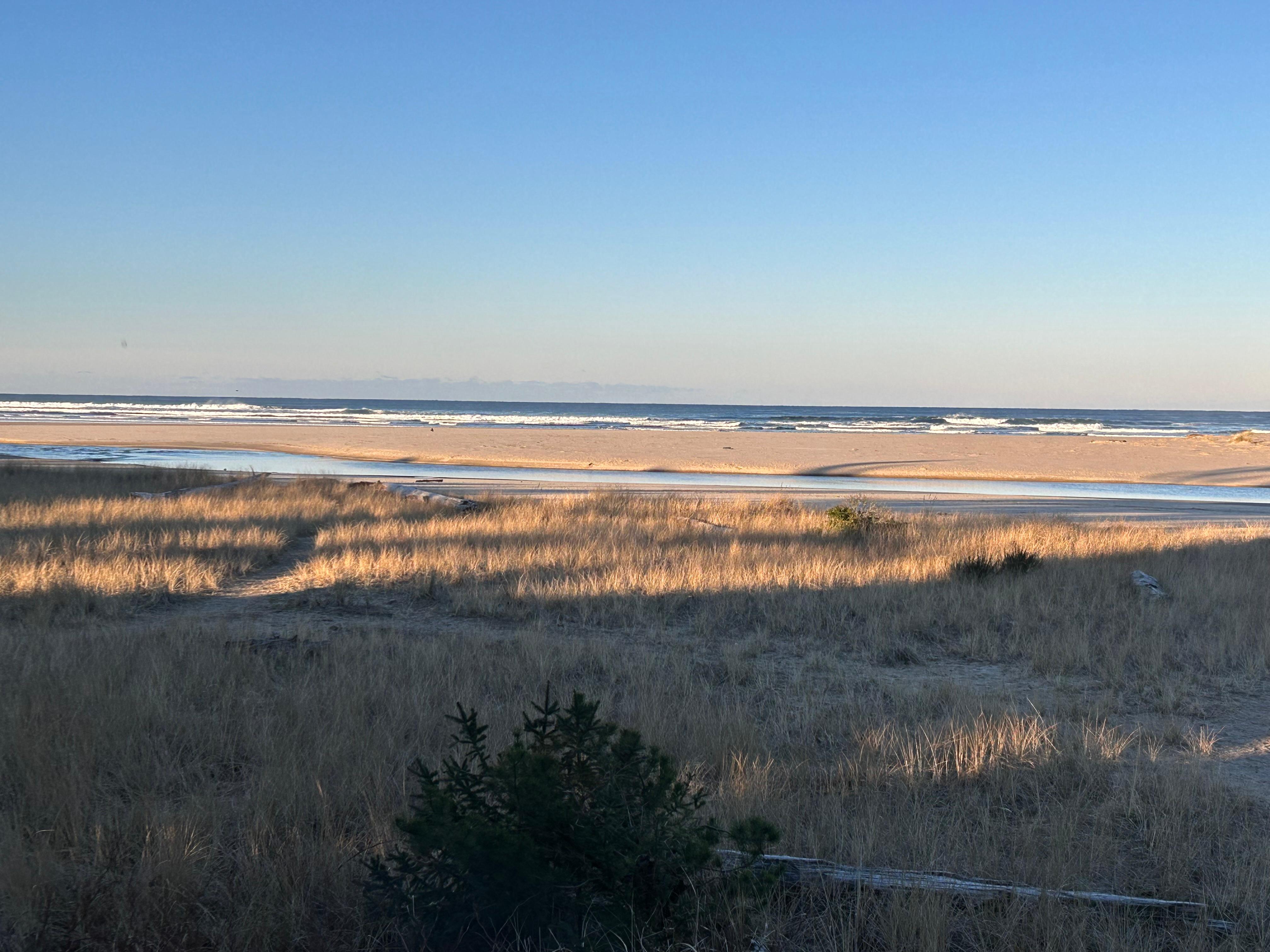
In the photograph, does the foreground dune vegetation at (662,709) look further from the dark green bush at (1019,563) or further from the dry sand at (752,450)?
the dry sand at (752,450)

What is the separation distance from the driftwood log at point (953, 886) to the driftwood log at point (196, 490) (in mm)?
14048

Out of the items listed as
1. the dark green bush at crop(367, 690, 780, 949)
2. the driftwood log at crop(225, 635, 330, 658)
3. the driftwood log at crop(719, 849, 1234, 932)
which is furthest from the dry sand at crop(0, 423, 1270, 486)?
the dark green bush at crop(367, 690, 780, 949)

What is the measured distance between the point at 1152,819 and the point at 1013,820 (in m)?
0.57

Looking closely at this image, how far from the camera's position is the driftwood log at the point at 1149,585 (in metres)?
8.91

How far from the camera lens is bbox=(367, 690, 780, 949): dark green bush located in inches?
98.5

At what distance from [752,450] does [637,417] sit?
56572mm

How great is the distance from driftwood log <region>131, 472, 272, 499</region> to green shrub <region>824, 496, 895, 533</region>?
10.6 m

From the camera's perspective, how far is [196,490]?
1573 cm

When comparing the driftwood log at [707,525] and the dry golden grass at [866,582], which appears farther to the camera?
the driftwood log at [707,525]

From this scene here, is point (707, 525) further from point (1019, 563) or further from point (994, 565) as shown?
point (1019, 563)

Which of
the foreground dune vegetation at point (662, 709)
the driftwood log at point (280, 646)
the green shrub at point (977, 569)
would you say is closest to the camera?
the foreground dune vegetation at point (662, 709)

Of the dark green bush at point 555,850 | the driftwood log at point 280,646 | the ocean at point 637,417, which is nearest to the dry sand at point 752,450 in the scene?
the ocean at point 637,417

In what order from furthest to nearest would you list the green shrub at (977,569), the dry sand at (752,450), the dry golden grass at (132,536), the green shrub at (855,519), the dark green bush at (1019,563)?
the dry sand at (752,450) → the green shrub at (855,519) → the dark green bush at (1019,563) → the green shrub at (977,569) → the dry golden grass at (132,536)

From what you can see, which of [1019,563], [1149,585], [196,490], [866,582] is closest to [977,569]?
[1019,563]
